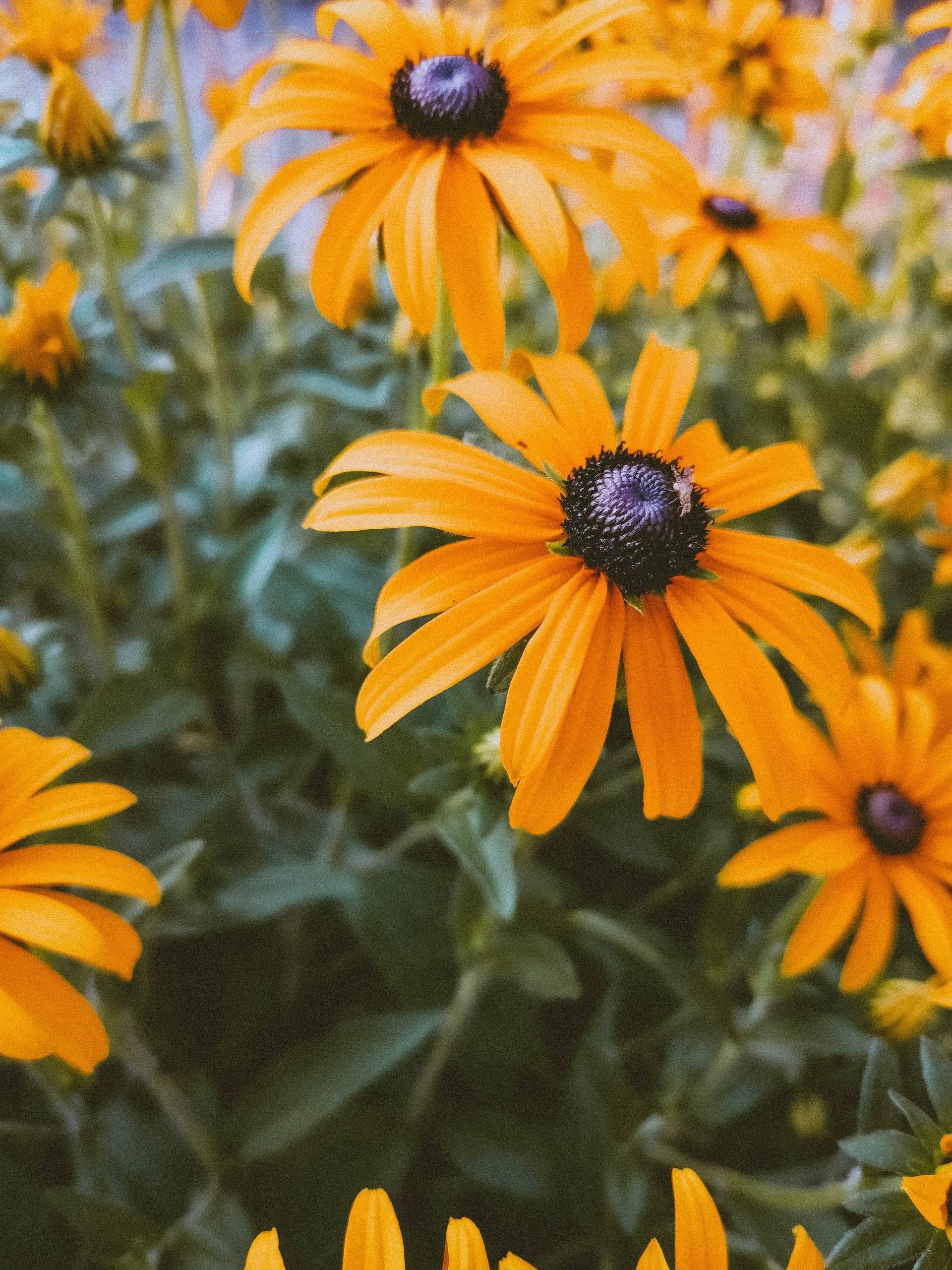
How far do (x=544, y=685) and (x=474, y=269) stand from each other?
0.73 feet

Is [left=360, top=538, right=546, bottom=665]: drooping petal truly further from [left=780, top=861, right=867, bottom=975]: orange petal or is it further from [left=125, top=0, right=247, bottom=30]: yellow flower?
[left=125, top=0, right=247, bottom=30]: yellow flower

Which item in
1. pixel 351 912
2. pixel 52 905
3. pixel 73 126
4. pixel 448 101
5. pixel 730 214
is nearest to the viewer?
pixel 52 905

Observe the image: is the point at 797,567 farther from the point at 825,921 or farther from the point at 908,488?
the point at 908,488

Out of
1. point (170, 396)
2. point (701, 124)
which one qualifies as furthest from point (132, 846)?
point (701, 124)

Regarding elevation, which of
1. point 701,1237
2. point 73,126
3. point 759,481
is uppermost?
point 73,126

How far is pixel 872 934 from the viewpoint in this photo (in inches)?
21.8

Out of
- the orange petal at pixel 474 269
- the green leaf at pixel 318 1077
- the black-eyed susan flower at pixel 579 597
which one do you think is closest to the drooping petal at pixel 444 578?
the black-eyed susan flower at pixel 579 597

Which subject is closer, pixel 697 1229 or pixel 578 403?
pixel 697 1229

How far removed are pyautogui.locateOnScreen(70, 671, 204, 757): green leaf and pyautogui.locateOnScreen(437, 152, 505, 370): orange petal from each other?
0.37m

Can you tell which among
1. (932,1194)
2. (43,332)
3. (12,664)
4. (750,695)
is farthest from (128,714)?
(932,1194)

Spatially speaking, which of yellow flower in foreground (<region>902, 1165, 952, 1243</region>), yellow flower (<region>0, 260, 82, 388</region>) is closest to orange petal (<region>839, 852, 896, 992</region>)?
yellow flower in foreground (<region>902, 1165, 952, 1243</region>)

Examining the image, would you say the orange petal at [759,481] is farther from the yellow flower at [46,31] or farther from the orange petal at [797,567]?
the yellow flower at [46,31]

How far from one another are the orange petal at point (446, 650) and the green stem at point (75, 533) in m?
0.39

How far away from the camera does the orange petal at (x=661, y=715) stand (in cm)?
42
